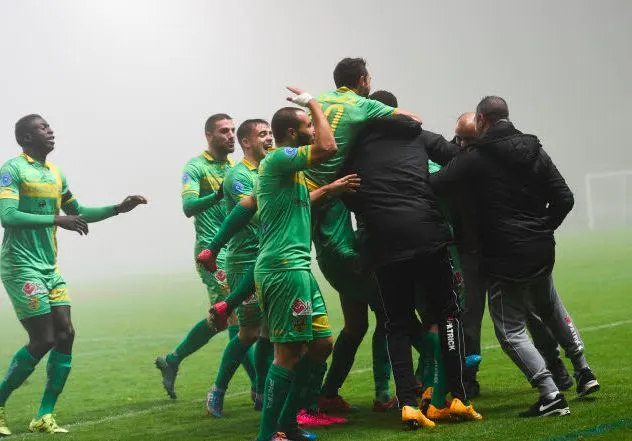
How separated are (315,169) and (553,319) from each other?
5.23 feet

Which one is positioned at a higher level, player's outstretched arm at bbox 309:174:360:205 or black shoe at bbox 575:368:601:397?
player's outstretched arm at bbox 309:174:360:205

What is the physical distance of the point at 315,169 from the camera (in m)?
6.09

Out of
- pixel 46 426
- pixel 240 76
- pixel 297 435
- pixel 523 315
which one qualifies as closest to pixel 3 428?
pixel 46 426

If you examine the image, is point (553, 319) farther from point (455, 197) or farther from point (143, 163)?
point (143, 163)

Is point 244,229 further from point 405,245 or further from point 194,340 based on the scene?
point 405,245

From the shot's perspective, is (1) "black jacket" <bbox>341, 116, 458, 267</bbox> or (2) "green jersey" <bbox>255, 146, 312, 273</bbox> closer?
(2) "green jersey" <bbox>255, 146, 312, 273</bbox>

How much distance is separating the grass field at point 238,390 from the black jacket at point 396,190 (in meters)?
0.96

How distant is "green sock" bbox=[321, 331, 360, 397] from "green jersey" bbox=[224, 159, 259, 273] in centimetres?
86

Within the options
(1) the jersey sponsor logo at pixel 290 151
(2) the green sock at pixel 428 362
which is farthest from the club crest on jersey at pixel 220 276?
(1) the jersey sponsor logo at pixel 290 151

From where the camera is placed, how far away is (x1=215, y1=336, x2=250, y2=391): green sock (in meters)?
7.24

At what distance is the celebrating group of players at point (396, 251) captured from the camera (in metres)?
5.47

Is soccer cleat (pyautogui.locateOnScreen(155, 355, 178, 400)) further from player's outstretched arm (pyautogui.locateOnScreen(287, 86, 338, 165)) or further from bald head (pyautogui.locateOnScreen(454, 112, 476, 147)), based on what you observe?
player's outstretched arm (pyautogui.locateOnScreen(287, 86, 338, 165))

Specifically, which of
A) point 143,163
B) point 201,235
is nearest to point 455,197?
point 201,235

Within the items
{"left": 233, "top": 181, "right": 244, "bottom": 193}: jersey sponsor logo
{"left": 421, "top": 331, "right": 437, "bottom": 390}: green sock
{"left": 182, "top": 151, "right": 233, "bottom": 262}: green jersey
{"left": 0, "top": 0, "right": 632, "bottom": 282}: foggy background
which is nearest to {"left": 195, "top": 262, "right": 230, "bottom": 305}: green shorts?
{"left": 182, "top": 151, "right": 233, "bottom": 262}: green jersey
